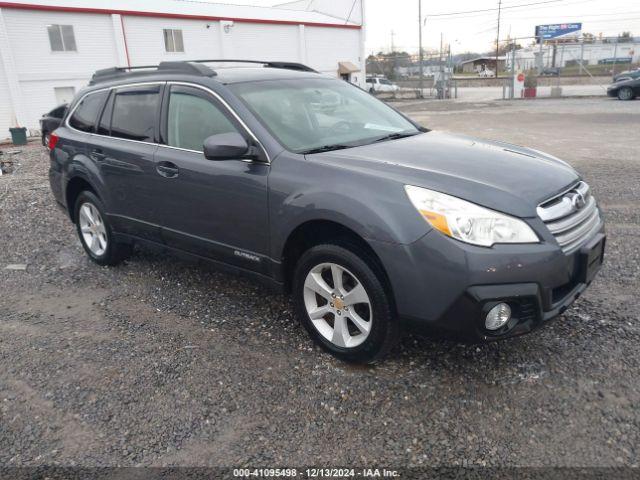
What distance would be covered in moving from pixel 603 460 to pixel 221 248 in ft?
8.50

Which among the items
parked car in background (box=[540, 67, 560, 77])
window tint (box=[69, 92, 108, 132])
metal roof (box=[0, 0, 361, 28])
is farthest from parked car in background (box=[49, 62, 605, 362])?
parked car in background (box=[540, 67, 560, 77])

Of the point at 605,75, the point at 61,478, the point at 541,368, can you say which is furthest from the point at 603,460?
the point at 605,75

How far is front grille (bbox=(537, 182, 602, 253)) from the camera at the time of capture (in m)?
2.80

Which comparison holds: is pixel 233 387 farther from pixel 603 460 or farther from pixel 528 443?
pixel 603 460

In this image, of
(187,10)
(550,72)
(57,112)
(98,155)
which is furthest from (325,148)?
(550,72)

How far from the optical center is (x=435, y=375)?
10.2 feet

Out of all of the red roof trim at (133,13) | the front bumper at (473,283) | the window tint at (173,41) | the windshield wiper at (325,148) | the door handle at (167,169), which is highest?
the red roof trim at (133,13)

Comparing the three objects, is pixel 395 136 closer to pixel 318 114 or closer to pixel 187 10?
pixel 318 114

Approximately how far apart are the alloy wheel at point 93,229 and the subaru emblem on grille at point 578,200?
397 cm

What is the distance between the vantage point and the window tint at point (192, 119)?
3.70 metres

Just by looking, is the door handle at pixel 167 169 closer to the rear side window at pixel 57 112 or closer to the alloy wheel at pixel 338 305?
the alloy wheel at pixel 338 305

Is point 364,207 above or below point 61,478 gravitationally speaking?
above

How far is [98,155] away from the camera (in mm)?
4691

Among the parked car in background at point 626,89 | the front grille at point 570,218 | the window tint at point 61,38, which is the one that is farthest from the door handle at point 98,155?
the parked car in background at point 626,89
